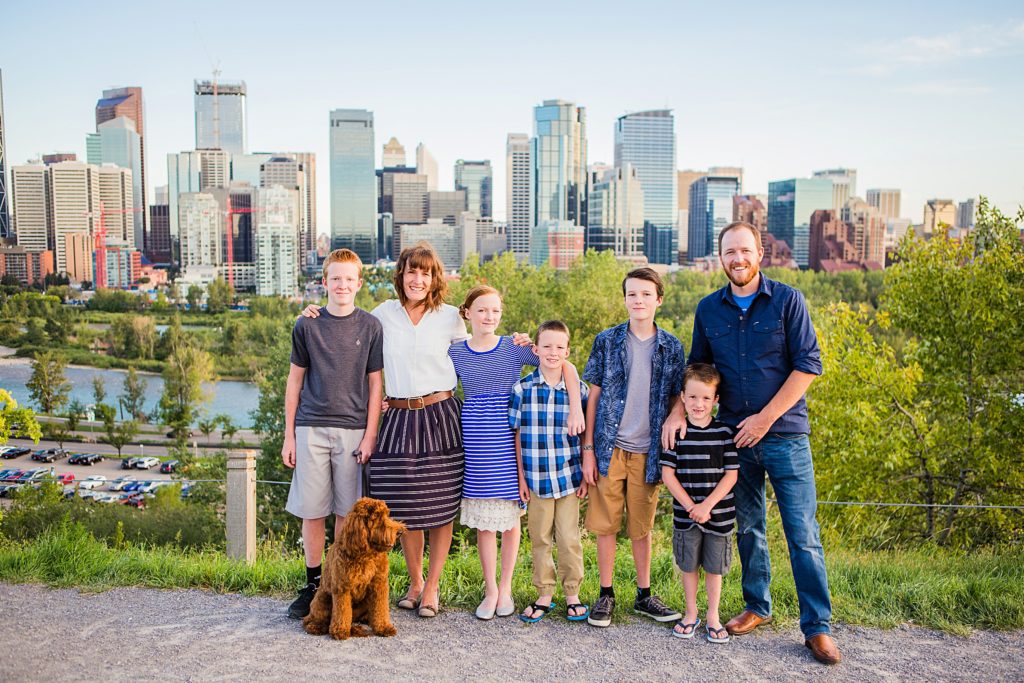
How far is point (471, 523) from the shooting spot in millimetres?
3992

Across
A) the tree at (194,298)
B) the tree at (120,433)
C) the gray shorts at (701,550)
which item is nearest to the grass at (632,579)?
the gray shorts at (701,550)

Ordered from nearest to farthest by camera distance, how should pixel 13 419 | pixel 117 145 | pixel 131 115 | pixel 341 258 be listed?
pixel 341 258 → pixel 13 419 → pixel 117 145 → pixel 131 115

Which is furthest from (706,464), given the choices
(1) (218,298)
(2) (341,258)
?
(1) (218,298)

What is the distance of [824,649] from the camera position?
11.4 ft

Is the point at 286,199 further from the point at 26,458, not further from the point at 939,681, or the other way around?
the point at 939,681

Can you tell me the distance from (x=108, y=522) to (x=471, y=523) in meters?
18.9

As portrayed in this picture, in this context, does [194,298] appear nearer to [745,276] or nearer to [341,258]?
[341,258]

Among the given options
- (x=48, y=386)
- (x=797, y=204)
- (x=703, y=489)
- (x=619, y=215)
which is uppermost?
(x=797, y=204)

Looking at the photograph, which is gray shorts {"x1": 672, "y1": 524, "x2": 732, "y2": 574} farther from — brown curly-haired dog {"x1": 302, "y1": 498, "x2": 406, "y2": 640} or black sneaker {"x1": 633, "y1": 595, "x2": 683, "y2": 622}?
brown curly-haired dog {"x1": 302, "y1": 498, "x2": 406, "y2": 640}

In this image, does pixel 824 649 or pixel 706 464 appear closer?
pixel 824 649

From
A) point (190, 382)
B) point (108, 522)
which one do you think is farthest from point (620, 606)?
point (190, 382)

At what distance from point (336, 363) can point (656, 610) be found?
2.05 meters

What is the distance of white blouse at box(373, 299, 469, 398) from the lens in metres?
4.02

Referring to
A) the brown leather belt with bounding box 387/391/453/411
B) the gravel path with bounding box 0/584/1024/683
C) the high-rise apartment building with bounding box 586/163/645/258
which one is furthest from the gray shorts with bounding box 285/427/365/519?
the high-rise apartment building with bounding box 586/163/645/258
